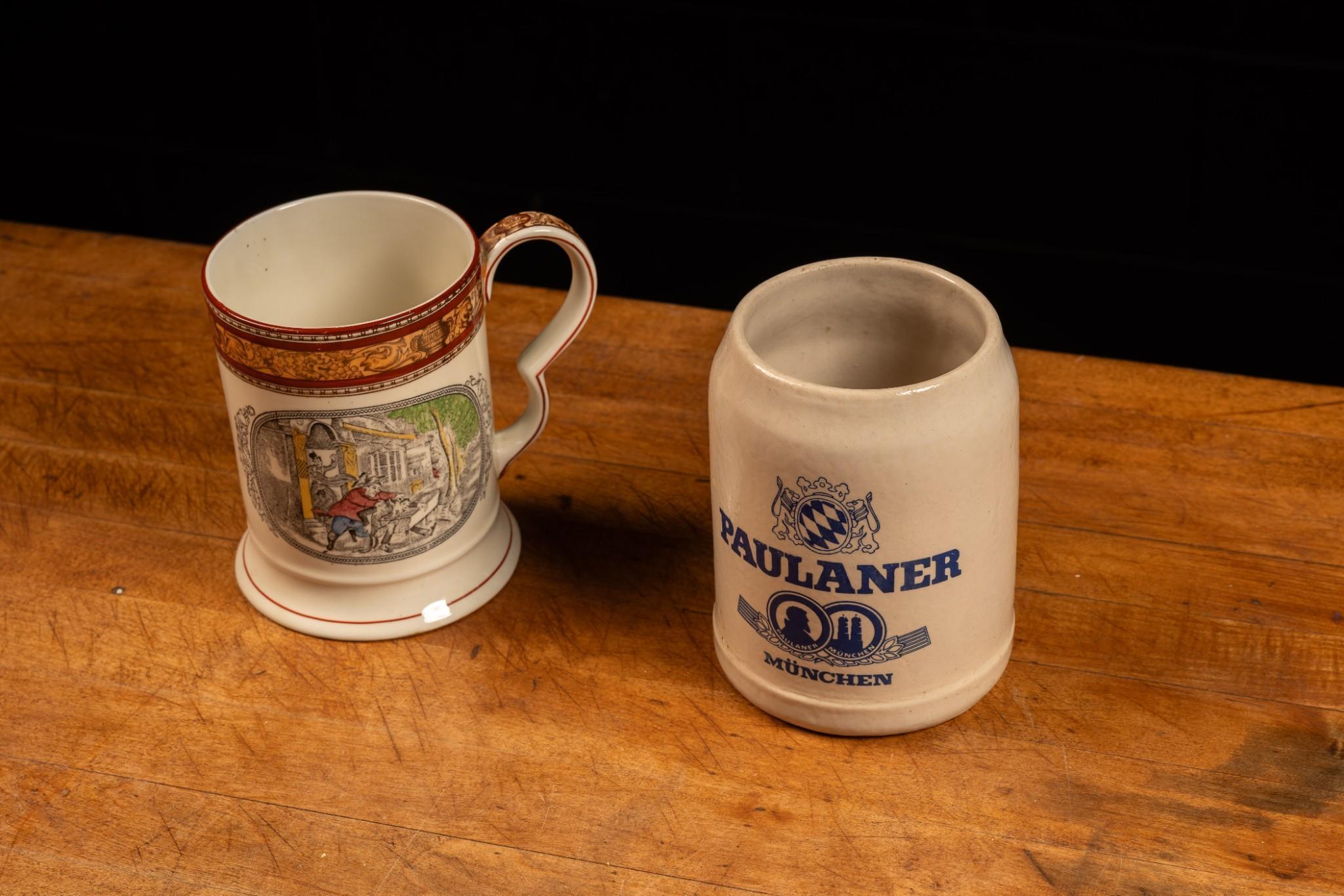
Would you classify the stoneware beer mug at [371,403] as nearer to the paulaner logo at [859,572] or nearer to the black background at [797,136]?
the paulaner logo at [859,572]

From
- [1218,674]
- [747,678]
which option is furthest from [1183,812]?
[747,678]

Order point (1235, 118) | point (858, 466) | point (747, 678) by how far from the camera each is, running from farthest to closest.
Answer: point (1235, 118) < point (747, 678) < point (858, 466)

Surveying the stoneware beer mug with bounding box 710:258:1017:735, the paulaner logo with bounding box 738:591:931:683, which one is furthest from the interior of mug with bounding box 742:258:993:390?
the paulaner logo with bounding box 738:591:931:683

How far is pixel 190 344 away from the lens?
1.05 meters

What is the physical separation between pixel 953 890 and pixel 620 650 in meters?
0.21

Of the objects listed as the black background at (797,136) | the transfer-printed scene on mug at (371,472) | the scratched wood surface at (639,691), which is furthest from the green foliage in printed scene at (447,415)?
the black background at (797,136)

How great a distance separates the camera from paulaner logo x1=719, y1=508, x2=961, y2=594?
0.71 metres

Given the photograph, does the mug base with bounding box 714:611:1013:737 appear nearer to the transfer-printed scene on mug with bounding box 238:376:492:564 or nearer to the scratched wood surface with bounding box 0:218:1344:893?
the scratched wood surface with bounding box 0:218:1344:893

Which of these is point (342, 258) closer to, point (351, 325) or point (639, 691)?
point (351, 325)

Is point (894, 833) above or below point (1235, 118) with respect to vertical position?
below

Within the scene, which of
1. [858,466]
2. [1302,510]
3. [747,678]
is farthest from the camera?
[1302,510]

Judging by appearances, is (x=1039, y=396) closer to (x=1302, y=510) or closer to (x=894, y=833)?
(x=1302, y=510)

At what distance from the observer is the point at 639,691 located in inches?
31.6

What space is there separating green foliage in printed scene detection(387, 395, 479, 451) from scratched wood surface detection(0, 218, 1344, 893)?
103 mm
